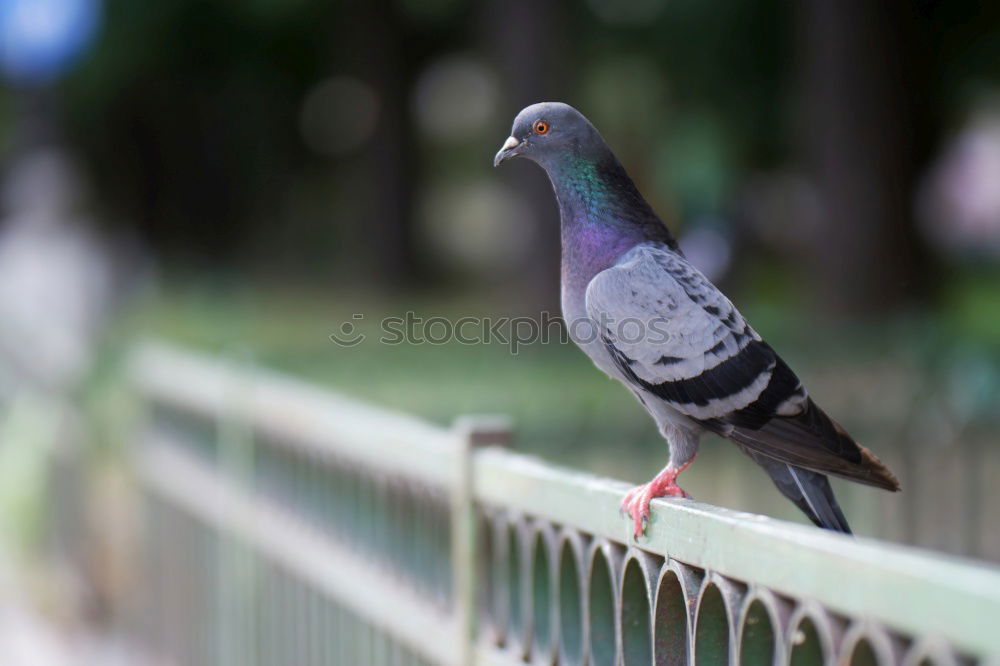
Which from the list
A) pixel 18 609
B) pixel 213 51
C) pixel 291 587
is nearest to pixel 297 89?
pixel 213 51

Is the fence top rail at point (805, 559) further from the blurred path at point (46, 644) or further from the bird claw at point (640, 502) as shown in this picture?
the blurred path at point (46, 644)

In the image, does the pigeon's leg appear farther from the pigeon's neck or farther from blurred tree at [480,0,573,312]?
blurred tree at [480,0,573,312]

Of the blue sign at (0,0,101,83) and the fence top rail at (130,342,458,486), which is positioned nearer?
the fence top rail at (130,342,458,486)

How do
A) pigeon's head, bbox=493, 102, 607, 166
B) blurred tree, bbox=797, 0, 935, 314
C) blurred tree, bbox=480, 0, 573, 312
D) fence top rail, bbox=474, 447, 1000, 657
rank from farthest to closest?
blurred tree, bbox=480, 0, 573, 312, blurred tree, bbox=797, 0, 935, 314, pigeon's head, bbox=493, 102, 607, 166, fence top rail, bbox=474, 447, 1000, 657

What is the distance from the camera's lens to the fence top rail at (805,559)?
1.44 meters

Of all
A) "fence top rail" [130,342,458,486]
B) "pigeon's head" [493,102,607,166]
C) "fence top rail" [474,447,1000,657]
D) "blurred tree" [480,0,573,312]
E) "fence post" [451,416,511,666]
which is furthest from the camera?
"blurred tree" [480,0,573,312]

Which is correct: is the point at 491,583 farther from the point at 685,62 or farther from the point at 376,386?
the point at 685,62

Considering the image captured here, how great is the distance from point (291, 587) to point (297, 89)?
20.6 meters

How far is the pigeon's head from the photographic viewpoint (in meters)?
2.63

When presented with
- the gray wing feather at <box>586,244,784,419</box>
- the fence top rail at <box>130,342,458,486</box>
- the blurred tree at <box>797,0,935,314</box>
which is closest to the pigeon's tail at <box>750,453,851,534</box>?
the gray wing feather at <box>586,244,784,419</box>

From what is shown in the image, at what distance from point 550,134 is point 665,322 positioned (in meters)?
0.47

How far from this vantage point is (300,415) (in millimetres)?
4191

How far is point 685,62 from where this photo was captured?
641 inches

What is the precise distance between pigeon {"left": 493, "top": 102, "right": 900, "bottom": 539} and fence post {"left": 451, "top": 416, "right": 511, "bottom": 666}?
1.42 ft
